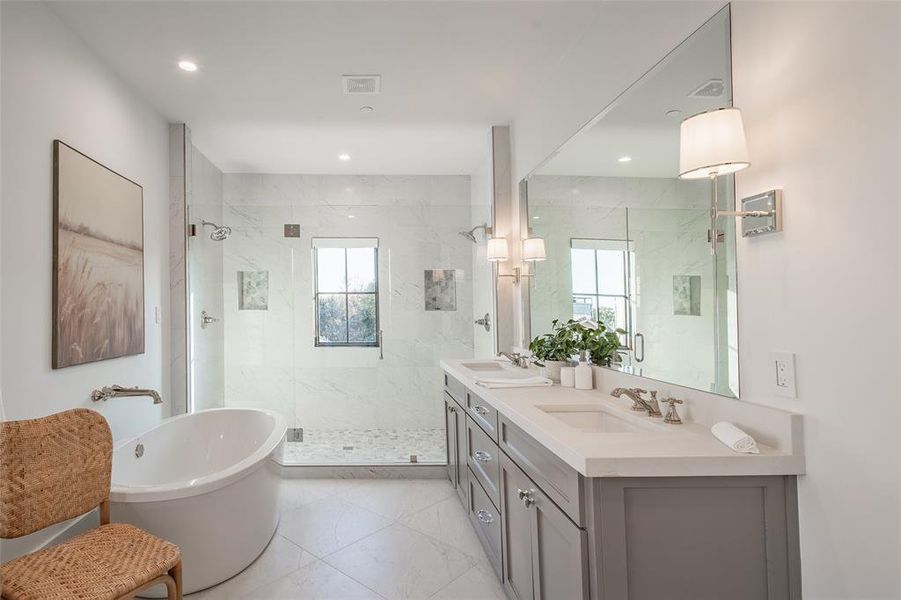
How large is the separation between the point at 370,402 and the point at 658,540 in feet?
10.1

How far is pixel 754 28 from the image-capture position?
1341mm

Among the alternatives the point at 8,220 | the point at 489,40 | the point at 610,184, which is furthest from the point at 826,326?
the point at 8,220

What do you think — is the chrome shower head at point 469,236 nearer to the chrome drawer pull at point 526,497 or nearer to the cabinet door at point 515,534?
the cabinet door at point 515,534

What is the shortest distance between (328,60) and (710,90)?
2.01 metres

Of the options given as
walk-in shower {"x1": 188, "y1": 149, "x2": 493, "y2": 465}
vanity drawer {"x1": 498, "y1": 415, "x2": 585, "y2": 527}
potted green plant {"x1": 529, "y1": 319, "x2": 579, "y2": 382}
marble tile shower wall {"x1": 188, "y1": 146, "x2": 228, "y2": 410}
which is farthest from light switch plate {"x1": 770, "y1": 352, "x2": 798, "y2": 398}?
marble tile shower wall {"x1": 188, "y1": 146, "x2": 228, "y2": 410}

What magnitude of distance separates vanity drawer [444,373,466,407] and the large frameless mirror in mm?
767

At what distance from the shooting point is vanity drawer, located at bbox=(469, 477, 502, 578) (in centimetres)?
215

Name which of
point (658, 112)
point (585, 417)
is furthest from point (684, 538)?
point (658, 112)

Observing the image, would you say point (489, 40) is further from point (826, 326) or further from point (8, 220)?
point (8, 220)

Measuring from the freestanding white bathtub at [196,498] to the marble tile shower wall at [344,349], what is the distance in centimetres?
68

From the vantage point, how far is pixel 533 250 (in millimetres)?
3086

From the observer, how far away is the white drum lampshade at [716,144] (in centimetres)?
129

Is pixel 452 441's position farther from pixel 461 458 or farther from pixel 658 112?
pixel 658 112

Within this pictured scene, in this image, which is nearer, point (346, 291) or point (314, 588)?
point (314, 588)
